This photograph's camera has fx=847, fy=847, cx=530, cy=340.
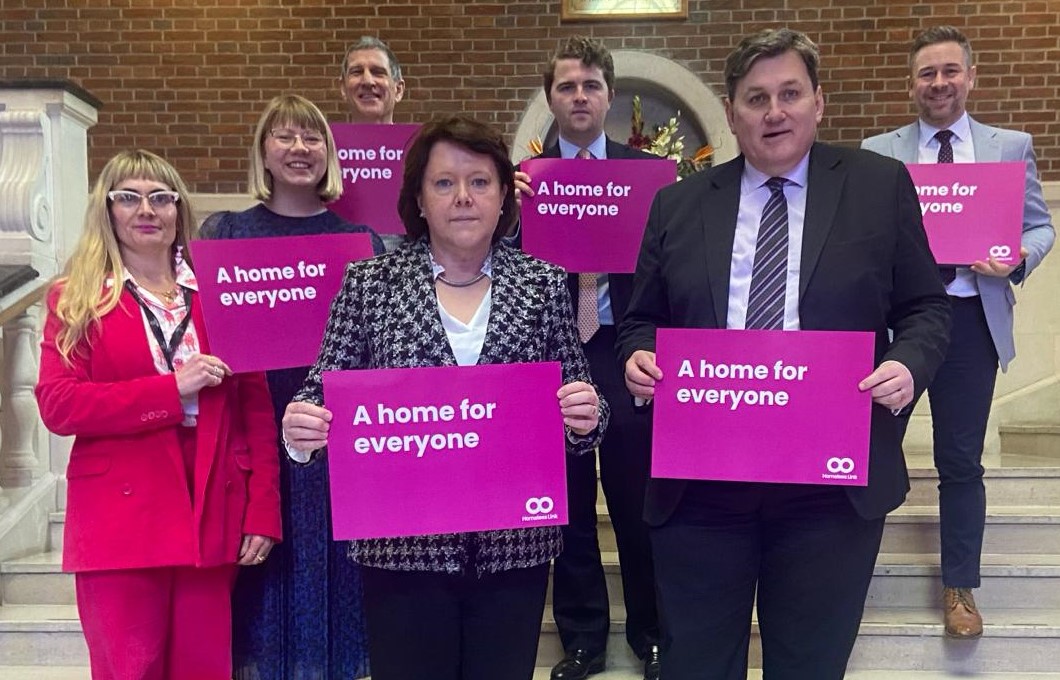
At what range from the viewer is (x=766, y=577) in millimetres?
1632

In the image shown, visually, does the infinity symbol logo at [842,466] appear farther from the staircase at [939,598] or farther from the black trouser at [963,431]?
the staircase at [939,598]

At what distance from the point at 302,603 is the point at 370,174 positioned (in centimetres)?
128

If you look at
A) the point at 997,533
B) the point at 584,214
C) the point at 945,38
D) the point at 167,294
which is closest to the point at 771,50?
the point at 584,214

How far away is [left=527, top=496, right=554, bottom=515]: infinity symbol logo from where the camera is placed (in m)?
1.54

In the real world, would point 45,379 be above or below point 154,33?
below

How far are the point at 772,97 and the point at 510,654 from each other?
115 cm

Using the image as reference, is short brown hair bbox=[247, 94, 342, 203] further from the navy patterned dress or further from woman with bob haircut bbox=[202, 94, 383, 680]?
the navy patterned dress

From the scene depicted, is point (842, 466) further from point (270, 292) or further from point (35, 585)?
point (35, 585)

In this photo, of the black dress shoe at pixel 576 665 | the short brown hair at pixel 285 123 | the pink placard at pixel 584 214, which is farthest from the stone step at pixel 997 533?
the short brown hair at pixel 285 123

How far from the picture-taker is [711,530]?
1.62 metres

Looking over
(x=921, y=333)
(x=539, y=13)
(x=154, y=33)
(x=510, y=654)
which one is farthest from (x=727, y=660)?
(x=154, y=33)

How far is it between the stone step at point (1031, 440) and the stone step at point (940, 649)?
87.4 inches

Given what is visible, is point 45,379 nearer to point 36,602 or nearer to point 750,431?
point 750,431

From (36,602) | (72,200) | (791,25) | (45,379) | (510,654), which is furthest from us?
(791,25)
